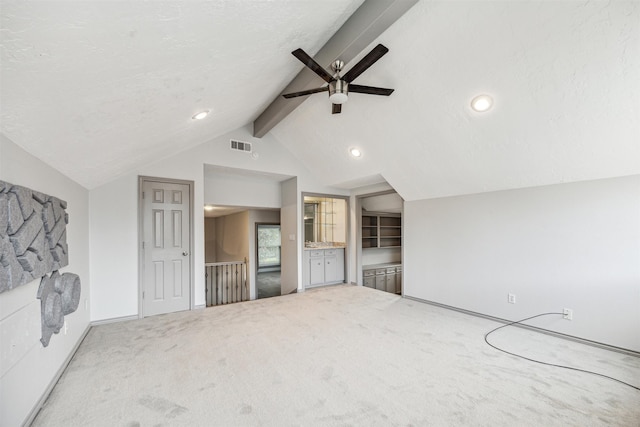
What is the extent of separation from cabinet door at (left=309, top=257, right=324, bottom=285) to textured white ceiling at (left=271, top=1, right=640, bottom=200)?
2977mm

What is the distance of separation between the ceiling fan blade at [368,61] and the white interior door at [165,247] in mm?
3177

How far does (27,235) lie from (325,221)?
6.05 metres

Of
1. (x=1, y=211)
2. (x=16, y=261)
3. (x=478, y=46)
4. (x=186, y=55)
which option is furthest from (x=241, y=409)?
(x=478, y=46)

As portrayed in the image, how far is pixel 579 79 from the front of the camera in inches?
91.0

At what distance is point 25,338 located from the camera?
73.9 inches

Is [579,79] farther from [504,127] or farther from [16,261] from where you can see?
[16,261]

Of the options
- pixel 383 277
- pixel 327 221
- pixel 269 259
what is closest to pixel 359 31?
pixel 327 221

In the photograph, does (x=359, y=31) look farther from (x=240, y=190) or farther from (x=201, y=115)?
(x=240, y=190)

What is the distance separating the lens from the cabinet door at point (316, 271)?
600cm

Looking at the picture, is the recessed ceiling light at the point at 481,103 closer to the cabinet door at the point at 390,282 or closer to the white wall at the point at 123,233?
the white wall at the point at 123,233

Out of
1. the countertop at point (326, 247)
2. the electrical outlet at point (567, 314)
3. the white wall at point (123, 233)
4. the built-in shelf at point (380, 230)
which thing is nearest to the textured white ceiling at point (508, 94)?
the electrical outlet at point (567, 314)

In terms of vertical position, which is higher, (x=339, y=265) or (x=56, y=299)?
(x=56, y=299)

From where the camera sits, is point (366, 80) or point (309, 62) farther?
point (366, 80)

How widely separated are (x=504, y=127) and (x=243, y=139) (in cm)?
Result: 401
